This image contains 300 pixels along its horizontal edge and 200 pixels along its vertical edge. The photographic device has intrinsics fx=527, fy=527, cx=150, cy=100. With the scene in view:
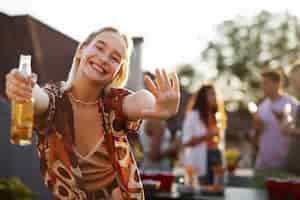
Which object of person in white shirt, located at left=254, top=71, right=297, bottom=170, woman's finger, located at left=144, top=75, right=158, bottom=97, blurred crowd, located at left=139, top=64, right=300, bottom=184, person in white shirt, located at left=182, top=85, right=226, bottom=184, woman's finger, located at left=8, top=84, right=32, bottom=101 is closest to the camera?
woman's finger, located at left=8, top=84, right=32, bottom=101

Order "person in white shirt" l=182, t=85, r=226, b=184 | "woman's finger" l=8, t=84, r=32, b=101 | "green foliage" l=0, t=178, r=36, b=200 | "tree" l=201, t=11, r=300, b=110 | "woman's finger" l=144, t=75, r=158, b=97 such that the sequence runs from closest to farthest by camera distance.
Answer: "woman's finger" l=8, t=84, r=32, b=101, "woman's finger" l=144, t=75, r=158, b=97, "green foliage" l=0, t=178, r=36, b=200, "person in white shirt" l=182, t=85, r=226, b=184, "tree" l=201, t=11, r=300, b=110

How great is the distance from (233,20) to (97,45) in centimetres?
2033

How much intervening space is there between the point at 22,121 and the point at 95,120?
0.54ft

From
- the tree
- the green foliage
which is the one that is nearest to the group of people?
the green foliage

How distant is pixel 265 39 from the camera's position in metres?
20.6

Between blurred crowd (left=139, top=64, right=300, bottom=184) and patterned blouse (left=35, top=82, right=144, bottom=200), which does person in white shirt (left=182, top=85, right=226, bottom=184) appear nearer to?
blurred crowd (left=139, top=64, right=300, bottom=184)

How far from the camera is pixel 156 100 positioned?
102 cm

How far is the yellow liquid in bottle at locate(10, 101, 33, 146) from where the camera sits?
0.94m

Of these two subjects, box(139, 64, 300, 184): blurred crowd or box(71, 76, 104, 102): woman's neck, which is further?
box(139, 64, 300, 184): blurred crowd

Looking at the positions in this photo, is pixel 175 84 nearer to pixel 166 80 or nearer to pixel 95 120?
pixel 166 80

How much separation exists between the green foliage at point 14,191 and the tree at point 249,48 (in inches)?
702

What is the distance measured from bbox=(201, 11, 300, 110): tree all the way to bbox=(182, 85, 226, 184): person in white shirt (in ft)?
53.7

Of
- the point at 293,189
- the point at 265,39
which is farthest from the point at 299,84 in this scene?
the point at 265,39

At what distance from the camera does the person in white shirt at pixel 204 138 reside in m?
2.92
